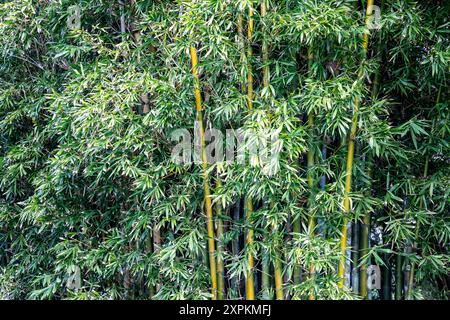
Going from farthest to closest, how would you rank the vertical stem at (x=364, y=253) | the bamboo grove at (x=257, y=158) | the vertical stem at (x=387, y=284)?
1. the vertical stem at (x=387, y=284)
2. the vertical stem at (x=364, y=253)
3. the bamboo grove at (x=257, y=158)

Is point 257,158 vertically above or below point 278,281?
above

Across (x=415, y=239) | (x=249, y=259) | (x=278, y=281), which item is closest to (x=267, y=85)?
(x=249, y=259)

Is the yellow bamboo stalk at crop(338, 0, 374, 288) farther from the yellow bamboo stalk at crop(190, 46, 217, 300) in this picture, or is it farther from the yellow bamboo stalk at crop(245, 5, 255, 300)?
the yellow bamboo stalk at crop(190, 46, 217, 300)

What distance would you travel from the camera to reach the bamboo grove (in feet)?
8.70

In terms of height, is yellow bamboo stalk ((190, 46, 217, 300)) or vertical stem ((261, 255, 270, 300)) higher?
yellow bamboo stalk ((190, 46, 217, 300))

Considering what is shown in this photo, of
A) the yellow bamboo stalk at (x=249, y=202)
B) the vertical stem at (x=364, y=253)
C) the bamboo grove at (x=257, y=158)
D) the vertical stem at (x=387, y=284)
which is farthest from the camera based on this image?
the vertical stem at (x=387, y=284)

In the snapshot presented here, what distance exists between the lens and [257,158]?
254 centimetres

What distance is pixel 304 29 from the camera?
2527 mm

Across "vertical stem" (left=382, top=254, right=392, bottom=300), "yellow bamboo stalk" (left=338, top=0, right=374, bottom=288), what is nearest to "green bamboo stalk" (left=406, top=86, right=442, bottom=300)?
"vertical stem" (left=382, top=254, right=392, bottom=300)

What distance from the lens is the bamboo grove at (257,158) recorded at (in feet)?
8.70

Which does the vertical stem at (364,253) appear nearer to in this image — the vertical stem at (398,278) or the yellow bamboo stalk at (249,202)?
the vertical stem at (398,278)

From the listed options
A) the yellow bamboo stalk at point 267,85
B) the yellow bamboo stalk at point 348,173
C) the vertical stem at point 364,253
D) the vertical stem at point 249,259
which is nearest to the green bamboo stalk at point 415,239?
the vertical stem at point 364,253

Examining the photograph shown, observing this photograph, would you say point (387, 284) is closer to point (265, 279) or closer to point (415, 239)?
point (415, 239)
